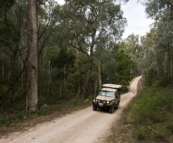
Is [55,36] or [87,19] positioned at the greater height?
[87,19]

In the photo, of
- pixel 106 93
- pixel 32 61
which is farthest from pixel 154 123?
pixel 32 61

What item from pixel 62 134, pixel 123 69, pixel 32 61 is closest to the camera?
pixel 62 134

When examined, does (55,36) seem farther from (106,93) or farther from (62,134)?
(62,134)

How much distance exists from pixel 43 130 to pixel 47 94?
81.7 feet

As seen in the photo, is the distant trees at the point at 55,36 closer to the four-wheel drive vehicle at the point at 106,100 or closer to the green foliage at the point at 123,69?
the four-wheel drive vehicle at the point at 106,100

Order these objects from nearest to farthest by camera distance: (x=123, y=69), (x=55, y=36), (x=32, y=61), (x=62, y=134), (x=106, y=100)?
(x=62, y=134)
(x=32, y=61)
(x=106, y=100)
(x=55, y=36)
(x=123, y=69)

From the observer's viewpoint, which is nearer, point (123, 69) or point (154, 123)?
point (154, 123)

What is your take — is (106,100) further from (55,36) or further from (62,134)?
(55,36)

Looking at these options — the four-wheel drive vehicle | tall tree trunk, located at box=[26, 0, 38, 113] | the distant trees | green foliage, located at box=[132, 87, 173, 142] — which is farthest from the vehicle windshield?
tall tree trunk, located at box=[26, 0, 38, 113]

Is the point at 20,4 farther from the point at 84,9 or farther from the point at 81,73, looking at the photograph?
the point at 81,73

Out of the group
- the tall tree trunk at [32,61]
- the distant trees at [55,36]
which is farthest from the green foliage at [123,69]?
the tall tree trunk at [32,61]

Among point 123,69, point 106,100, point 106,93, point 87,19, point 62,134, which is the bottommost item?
point 62,134

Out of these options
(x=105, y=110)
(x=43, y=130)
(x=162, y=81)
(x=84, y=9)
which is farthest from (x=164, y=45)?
(x=43, y=130)

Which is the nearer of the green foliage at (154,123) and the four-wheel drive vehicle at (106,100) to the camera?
the green foliage at (154,123)
